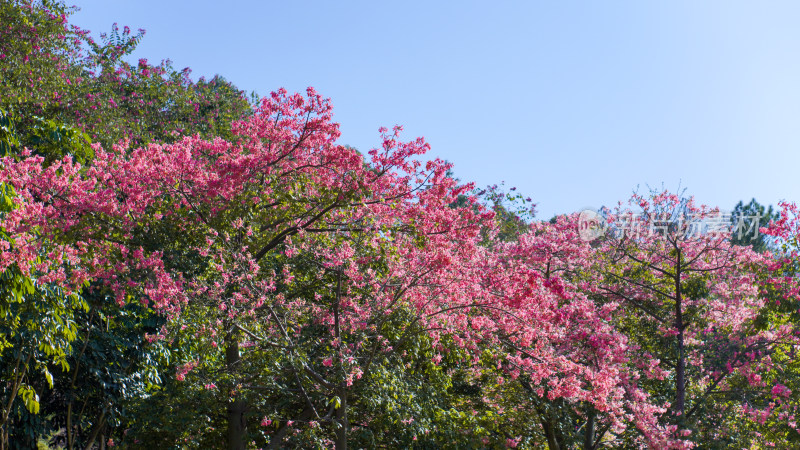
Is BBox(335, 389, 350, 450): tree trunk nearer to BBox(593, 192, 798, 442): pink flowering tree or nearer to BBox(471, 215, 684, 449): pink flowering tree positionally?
BBox(471, 215, 684, 449): pink flowering tree

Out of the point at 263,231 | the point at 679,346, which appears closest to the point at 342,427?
the point at 263,231

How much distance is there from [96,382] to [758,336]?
1402cm

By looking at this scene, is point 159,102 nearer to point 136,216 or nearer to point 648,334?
point 136,216

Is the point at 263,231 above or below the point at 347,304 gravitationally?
above

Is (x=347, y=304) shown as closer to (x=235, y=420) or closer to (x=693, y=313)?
(x=235, y=420)

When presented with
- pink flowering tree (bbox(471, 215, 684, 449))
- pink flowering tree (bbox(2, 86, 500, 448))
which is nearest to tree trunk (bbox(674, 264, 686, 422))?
pink flowering tree (bbox(471, 215, 684, 449))

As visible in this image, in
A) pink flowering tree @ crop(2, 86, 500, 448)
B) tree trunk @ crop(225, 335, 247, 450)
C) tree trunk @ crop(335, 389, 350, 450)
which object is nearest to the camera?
pink flowering tree @ crop(2, 86, 500, 448)

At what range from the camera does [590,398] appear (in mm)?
9633

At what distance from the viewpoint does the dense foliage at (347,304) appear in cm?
905

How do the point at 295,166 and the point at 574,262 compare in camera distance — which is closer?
the point at 295,166

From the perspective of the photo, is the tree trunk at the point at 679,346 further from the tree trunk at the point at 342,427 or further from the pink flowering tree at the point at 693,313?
the tree trunk at the point at 342,427

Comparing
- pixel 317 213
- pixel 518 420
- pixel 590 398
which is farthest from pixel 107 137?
pixel 590 398

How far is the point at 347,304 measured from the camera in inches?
393

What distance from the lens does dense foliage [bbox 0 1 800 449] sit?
9047 millimetres
